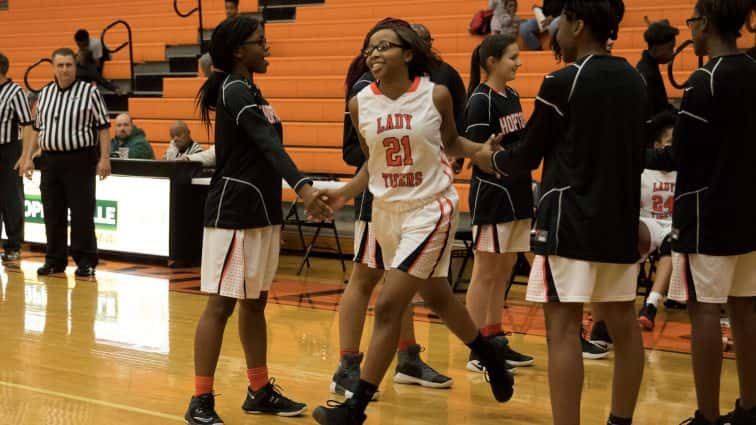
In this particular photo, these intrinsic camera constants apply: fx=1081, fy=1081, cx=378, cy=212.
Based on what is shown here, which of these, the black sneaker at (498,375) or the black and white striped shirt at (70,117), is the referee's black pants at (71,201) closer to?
the black and white striped shirt at (70,117)

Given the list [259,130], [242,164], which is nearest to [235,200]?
[242,164]

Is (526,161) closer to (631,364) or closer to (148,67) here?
(631,364)

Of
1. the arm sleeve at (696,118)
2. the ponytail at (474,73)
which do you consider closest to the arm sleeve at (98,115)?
the ponytail at (474,73)

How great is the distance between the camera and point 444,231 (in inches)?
160

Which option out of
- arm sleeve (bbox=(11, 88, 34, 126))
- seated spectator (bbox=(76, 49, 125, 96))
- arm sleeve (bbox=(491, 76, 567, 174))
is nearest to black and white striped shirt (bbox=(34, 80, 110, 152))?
arm sleeve (bbox=(11, 88, 34, 126))

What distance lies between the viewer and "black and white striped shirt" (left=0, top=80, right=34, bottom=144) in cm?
934

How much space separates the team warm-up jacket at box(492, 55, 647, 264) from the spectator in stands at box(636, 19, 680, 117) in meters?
3.40

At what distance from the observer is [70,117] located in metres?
8.35

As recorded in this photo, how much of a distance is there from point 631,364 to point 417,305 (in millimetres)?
3939

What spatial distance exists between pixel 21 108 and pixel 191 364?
4.84 metres

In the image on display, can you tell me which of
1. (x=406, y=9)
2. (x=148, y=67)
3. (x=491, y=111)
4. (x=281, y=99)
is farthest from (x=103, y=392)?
(x=148, y=67)

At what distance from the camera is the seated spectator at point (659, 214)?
6656 millimetres

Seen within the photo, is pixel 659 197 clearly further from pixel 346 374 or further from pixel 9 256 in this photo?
pixel 9 256

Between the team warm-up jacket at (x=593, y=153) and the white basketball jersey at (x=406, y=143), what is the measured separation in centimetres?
63
